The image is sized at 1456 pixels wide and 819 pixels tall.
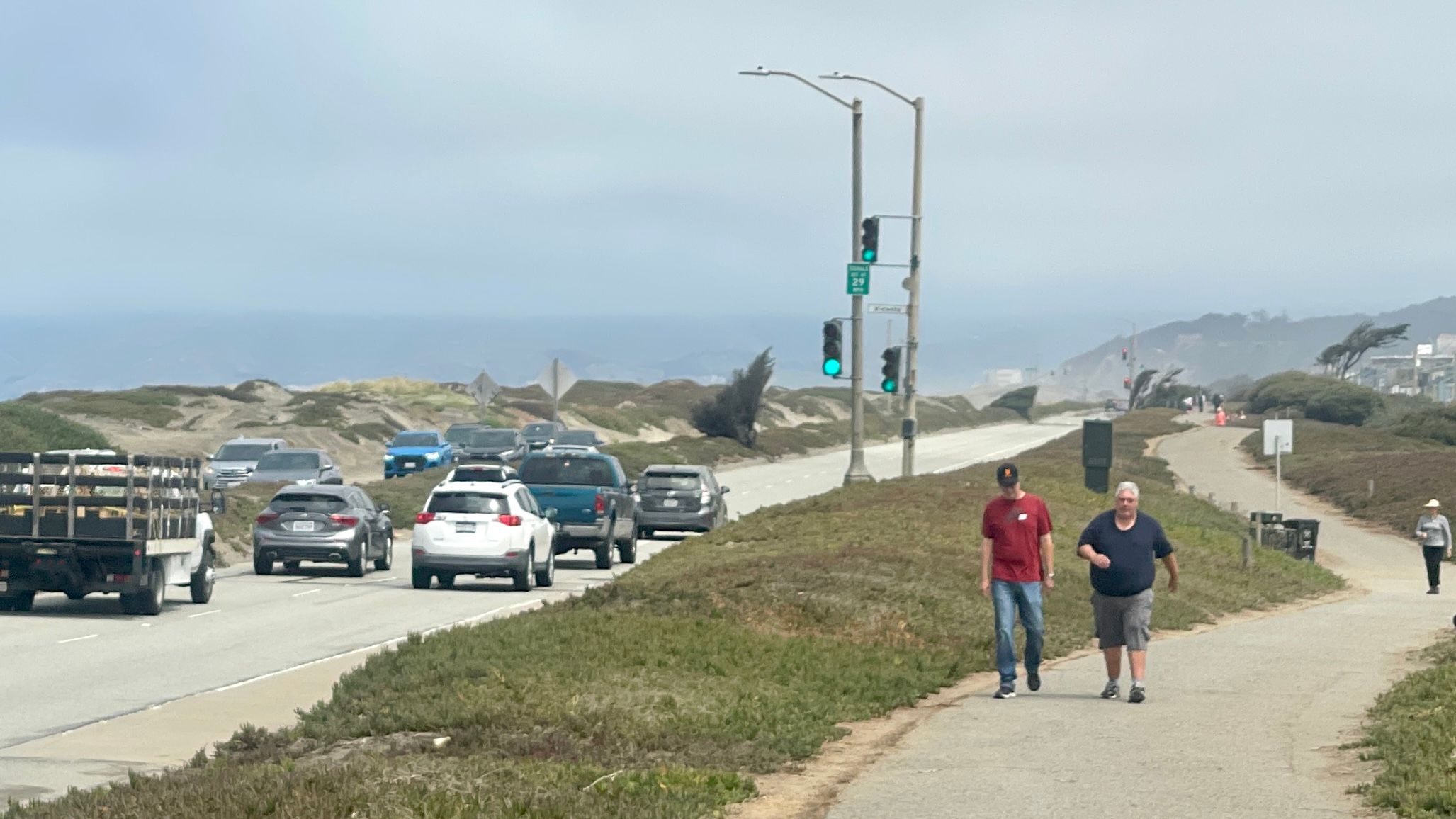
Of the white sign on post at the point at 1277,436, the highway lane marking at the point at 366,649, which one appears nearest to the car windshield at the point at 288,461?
the white sign on post at the point at 1277,436

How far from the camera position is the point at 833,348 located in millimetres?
37938

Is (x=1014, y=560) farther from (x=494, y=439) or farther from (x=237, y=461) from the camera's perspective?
(x=494, y=439)

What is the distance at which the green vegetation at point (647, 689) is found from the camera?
31.7 feet

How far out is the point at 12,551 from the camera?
23.5 metres

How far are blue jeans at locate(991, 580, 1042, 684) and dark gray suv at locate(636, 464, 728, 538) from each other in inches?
1048

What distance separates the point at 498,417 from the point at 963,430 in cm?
3386

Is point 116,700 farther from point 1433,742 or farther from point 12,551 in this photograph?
point 1433,742

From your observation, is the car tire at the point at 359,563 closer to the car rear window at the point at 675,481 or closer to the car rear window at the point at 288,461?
the car rear window at the point at 675,481

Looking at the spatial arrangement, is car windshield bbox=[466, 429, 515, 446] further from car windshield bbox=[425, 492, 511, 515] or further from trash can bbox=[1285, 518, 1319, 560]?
car windshield bbox=[425, 492, 511, 515]

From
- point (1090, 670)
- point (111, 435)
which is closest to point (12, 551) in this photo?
point (1090, 670)

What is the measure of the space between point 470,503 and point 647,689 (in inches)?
593

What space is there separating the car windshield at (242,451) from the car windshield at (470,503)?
28.7 metres

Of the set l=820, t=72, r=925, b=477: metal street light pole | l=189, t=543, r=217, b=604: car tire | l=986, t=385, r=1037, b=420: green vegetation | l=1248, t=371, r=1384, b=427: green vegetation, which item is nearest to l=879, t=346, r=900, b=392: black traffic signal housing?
l=820, t=72, r=925, b=477: metal street light pole

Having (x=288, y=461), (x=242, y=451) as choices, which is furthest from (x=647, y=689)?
(x=242, y=451)
